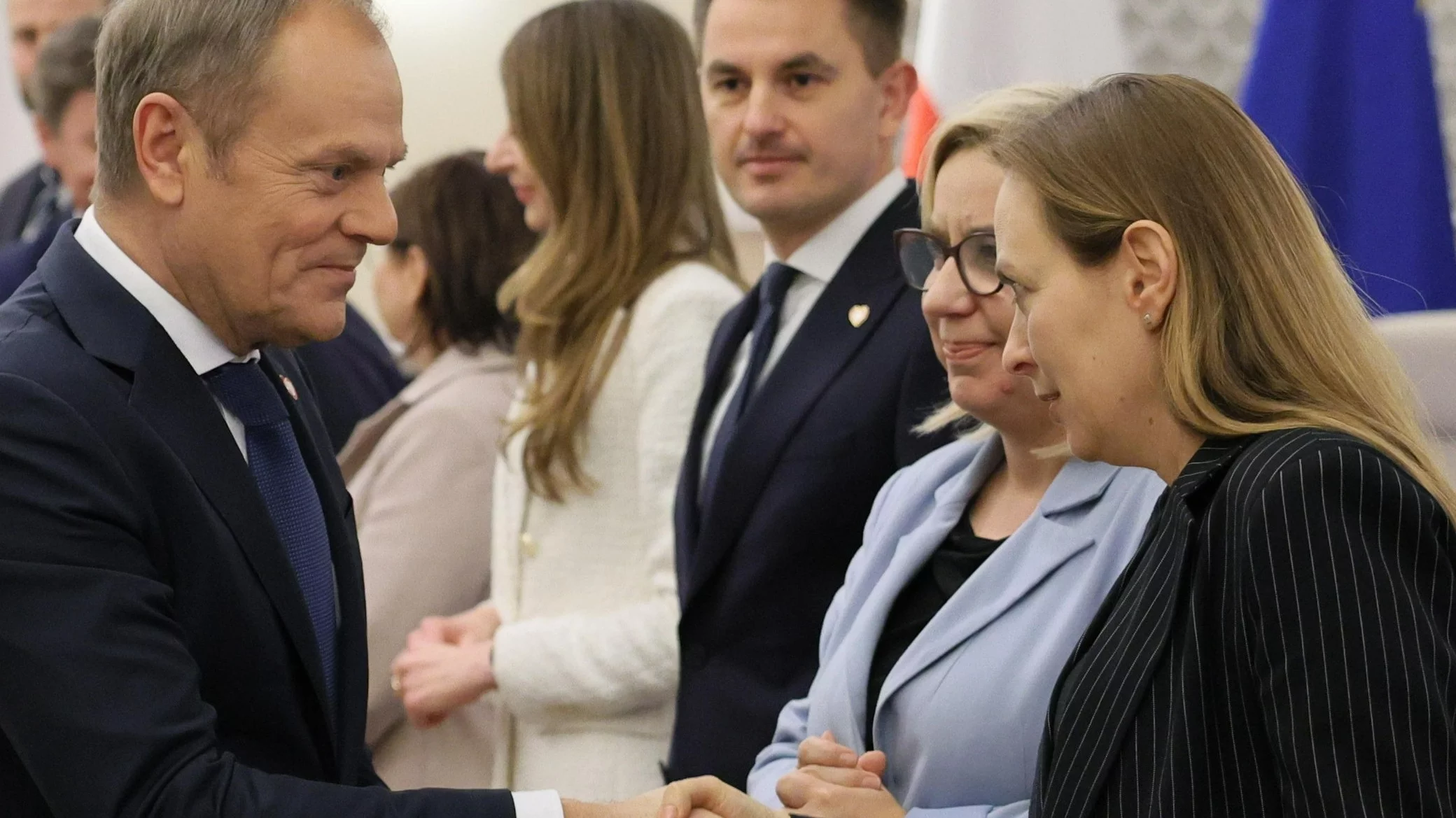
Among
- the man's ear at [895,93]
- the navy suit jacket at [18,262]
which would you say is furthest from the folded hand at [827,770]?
the navy suit jacket at [18,262]

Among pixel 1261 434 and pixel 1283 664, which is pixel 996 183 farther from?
pixel 1283 664

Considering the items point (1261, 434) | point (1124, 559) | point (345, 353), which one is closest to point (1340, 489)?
point (1261, 434)

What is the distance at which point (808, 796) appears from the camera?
5.95 feet

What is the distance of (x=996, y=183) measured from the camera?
1.94 metres

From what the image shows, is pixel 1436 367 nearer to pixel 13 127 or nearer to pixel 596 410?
pixel 596 410

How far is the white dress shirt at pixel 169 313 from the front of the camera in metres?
1.61

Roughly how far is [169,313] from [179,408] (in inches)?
4.5

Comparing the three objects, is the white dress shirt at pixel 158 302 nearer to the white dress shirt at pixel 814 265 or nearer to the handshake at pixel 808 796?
the handshake at pixel 808 796

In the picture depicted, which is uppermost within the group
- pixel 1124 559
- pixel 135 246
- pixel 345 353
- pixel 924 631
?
pixel 135 246

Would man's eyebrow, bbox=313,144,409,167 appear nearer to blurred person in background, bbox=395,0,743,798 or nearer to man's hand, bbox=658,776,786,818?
man's hand, bbox=658,776,786,818

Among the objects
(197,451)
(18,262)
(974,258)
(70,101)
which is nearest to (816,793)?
(974,258)

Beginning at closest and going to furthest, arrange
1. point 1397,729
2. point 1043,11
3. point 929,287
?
point 1397,729, point 929,287, point 1043,11

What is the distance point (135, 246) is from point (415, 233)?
5.47 ft

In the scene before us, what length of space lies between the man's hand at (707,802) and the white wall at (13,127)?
15.3 ft
